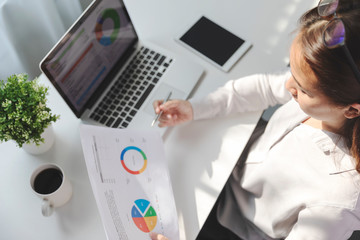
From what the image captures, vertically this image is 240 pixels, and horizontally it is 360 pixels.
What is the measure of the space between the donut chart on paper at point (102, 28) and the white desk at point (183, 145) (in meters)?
0.15

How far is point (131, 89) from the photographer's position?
3.49 ft

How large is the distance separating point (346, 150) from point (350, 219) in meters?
0.15

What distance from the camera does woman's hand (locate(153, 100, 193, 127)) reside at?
99cm

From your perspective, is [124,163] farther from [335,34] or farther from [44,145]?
[335,34]

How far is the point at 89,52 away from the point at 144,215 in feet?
1.44

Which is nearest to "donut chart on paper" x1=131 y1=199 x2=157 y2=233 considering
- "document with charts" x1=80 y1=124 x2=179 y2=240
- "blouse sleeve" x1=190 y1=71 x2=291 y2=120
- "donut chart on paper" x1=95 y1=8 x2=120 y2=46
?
"document with charts" x1=80 y1=124 x2=179 y2=240

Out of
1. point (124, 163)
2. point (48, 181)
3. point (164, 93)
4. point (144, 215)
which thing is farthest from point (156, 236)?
point (164, 93)

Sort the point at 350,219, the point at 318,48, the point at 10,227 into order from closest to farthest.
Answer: the point at 318,48 < the point at 350,219 < the point at 10,227

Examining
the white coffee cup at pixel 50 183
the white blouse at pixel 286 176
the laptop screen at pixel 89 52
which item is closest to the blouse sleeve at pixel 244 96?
the white blouse at pixel 286 176

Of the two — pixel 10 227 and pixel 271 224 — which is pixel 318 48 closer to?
pixel 271 224

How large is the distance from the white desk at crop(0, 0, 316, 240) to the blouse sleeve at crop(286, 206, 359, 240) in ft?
0.73

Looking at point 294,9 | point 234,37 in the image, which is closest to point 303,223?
point 234,37

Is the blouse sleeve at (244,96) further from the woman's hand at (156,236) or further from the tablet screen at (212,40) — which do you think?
the woman's hand at (156,236)

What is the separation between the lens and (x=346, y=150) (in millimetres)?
793
